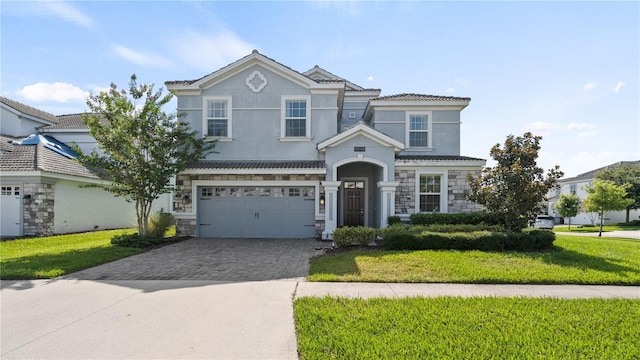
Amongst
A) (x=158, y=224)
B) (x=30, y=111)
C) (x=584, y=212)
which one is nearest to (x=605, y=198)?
(x=584, y=212)

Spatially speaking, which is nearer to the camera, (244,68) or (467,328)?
(467,328)

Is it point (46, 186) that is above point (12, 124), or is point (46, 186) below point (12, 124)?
below

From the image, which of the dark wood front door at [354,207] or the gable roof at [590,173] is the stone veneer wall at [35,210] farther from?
the gable roof at [590,173]

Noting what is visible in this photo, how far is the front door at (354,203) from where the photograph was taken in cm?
1564

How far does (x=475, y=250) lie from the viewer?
32.0ft

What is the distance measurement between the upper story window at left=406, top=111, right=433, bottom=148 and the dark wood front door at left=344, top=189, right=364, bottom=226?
3480 mm

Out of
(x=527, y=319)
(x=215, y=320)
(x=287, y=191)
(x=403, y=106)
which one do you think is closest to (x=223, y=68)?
(x=287, y=191)

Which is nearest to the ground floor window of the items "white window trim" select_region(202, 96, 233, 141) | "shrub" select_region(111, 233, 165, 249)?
"white window trim" select_region(202, 96, 233, 141)

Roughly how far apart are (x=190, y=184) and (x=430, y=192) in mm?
10792

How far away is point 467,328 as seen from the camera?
446cm

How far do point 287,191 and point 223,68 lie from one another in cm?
619

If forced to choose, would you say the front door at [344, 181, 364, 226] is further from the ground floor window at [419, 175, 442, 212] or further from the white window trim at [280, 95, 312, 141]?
the white window trim at [280, 95, 312, 141]

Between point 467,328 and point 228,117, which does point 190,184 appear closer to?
point 228,117

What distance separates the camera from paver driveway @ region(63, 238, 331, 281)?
24.5ft
